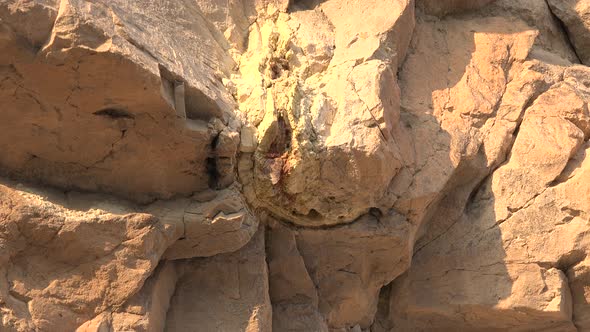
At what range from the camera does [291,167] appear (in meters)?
3.33

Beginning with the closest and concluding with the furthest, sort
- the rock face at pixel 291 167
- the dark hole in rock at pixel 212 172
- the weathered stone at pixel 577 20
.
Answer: the rock face at pixel 291 167 → the dark hole in rock at pixel 212 172 → the weathered stone at pixel 577 20

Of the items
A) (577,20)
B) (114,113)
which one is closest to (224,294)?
(114,113)

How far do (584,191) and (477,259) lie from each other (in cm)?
59

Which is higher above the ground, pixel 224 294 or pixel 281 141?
pixel 281 141

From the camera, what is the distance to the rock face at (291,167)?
2988 mm

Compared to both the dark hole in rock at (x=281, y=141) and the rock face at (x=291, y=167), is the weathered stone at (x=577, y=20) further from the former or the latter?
the dark hole in rock at (x=281, y=141)

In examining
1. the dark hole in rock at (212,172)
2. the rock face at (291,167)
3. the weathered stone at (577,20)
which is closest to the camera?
the rock face at (291,167)

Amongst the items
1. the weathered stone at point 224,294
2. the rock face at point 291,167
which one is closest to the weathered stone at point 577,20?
the rock face at point 291,167

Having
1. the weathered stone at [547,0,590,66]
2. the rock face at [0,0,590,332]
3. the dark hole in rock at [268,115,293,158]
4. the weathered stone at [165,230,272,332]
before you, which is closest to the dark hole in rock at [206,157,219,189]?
the rock face at [0,0,590,332]

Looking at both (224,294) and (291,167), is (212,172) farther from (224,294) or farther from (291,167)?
(224,294)

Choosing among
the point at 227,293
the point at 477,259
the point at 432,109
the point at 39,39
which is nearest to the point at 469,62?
the point at 432,109

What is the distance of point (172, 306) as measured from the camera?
3400 millimetres

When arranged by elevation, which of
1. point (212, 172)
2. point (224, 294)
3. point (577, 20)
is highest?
point (577, 20)

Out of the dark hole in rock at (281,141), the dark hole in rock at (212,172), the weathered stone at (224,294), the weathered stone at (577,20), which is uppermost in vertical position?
the weathered stone at (577,20)
